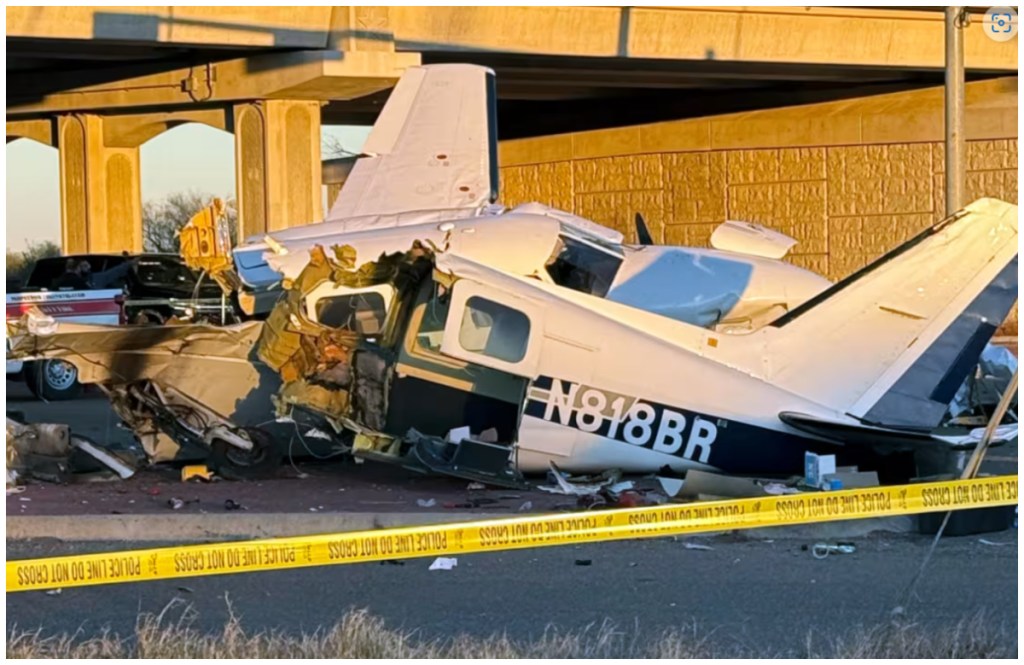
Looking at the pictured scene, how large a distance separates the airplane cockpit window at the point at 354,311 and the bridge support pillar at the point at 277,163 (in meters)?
22.6

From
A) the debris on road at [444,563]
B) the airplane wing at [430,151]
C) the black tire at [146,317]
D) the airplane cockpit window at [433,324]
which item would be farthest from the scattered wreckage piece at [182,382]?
the black tire at [146,317]

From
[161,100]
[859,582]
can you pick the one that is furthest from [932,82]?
[859,582]

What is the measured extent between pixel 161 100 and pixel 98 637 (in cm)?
2931

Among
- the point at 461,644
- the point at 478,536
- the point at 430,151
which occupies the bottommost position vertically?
the point at 461,644

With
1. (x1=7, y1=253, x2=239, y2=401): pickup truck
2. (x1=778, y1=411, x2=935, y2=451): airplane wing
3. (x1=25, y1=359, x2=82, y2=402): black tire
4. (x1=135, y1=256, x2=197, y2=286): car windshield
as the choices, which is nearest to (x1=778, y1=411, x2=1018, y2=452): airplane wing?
(x1=778, y1=411, x2=935, y2=451): airplane wing

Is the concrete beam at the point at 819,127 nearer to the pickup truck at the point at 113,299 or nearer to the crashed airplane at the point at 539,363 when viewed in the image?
the pickup truck at the point at 113,299

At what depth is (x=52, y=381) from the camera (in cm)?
2114

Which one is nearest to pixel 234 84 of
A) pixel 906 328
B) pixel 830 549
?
pixel 906 328

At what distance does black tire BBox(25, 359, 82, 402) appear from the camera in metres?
20.9

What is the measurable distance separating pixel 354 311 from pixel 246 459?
1414 millimetres

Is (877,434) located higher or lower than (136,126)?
lower

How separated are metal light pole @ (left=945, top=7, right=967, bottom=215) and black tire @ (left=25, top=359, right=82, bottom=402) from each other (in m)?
11.8

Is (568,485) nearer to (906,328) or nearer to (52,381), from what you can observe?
(906,328)

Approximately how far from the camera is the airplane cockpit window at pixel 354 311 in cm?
1177
